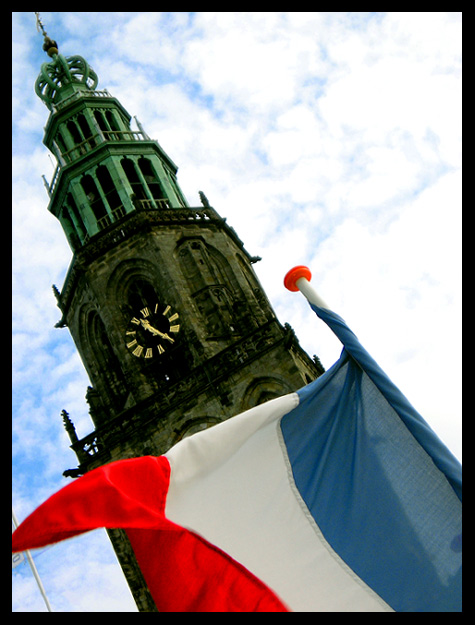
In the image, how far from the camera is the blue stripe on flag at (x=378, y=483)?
6.43 m

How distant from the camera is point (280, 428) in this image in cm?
787

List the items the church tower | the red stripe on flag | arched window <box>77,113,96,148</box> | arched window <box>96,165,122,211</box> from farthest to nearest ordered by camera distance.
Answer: arched window <box>77,113,96,148</box>, arched window <box>96,165,122,211</box>, the church tower, the red stripe on flag

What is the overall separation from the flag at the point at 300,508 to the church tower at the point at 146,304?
22586mm

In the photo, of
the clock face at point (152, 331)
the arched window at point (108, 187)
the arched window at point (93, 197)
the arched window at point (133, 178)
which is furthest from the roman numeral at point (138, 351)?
the arched window at point (133, 178)

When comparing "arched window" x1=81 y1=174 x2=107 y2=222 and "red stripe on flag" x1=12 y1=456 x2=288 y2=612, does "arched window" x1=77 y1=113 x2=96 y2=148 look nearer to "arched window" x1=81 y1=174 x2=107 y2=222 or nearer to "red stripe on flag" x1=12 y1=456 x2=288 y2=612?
"arched window" x1=81 y1=174 x2=107 y2=222

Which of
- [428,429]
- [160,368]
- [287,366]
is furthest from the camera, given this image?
[160,368]

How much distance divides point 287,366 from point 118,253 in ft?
34.7

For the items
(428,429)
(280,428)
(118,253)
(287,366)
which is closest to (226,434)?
(280,428)

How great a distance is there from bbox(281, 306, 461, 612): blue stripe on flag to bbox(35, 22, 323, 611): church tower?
2253cm

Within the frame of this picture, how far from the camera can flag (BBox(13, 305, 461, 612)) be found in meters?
6.39

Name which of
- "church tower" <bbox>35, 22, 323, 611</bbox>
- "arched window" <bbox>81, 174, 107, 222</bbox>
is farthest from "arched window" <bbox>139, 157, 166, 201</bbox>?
"arched window" <bbox>81, 174, 107, 222</bbox>

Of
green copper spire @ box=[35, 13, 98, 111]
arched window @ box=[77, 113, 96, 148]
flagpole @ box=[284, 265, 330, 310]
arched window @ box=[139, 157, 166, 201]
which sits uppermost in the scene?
green copper spire @ box=[35, 13, 98, 111]

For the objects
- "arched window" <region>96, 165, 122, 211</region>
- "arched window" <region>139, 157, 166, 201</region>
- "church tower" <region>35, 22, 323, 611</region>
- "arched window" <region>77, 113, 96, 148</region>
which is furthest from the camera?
"arched window" <region>77, 113, 96, 148</region>

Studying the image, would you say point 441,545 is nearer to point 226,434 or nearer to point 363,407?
point 363,407
